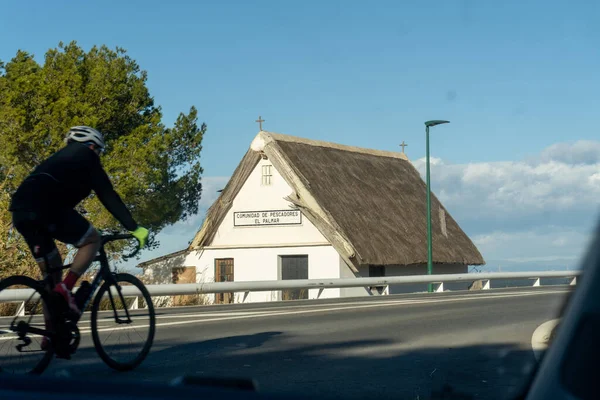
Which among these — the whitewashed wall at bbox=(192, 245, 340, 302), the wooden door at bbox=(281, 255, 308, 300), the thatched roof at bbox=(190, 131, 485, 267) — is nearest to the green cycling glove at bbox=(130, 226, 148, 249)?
the whitewashed wall at bbox=(192, 245, 340, 302)

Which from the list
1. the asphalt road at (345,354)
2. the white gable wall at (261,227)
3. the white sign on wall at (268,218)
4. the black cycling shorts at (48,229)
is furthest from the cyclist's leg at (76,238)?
the white sign on wall at (268,218)

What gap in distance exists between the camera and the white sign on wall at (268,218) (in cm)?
4053

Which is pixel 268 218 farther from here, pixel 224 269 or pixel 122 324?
pixel 122 324

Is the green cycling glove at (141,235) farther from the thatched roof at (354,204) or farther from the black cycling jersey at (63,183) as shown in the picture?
the thatched roof at (354,204)

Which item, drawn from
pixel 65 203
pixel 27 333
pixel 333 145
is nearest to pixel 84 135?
pixel 65 203

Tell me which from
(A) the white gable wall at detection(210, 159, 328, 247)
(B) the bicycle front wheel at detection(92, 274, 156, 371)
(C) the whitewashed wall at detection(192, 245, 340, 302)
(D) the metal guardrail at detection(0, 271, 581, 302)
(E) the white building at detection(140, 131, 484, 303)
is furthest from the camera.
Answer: (A) the white gable wall at detection(210, 159, 328, 247)

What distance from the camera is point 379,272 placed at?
40.8 meters

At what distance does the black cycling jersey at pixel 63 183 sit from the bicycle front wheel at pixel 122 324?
72 cm

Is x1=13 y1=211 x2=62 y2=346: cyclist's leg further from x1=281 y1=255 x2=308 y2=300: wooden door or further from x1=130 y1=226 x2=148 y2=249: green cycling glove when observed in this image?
x1=281 y1=255 x2=308 y2=300: wooden door

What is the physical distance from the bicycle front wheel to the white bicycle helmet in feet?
3.63

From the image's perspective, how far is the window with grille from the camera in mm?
41094

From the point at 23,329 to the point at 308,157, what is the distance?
36.7 meters

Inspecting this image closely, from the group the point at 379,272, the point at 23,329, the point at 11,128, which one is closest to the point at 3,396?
the point at 23,329

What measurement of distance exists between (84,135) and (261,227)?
35085 mm
